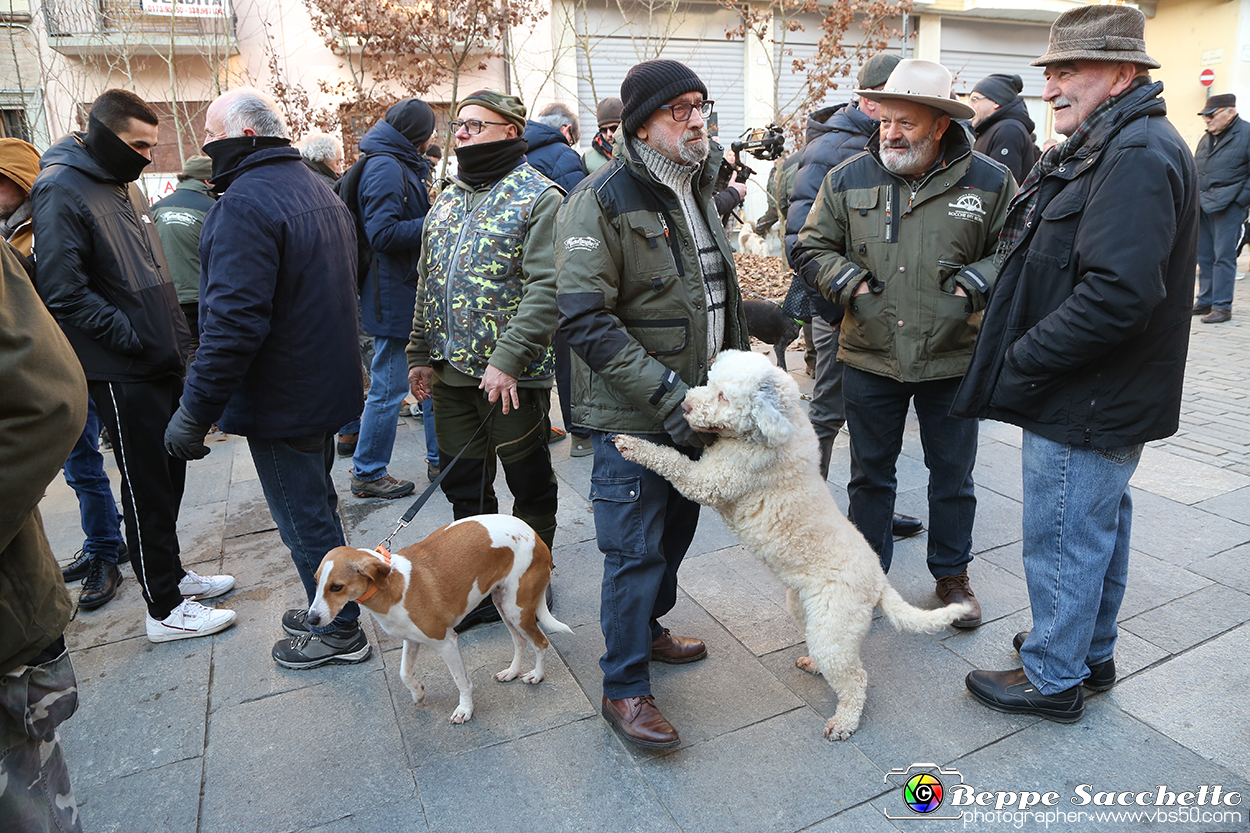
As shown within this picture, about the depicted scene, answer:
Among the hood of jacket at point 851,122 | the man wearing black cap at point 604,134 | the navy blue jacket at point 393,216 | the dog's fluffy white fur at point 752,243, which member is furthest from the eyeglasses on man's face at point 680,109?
the dog's fluffy white fur at point 752,243

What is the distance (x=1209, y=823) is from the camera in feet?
7.56

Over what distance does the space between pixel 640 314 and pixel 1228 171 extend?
9641mm

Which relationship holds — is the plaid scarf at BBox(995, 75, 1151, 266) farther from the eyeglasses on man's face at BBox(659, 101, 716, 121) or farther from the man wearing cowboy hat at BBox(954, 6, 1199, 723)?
the eyeglasses on man's face at BBox(659, 101, 716, 121)

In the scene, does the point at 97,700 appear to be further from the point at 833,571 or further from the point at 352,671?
the point at 833,571

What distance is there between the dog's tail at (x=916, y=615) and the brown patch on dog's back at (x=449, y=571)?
4.69 ft

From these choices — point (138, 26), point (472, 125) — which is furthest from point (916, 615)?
point (138, 26)

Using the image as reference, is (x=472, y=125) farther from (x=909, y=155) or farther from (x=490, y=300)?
(x=909, y=155)

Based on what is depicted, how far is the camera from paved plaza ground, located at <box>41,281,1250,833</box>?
2467 mm

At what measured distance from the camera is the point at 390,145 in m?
5.14

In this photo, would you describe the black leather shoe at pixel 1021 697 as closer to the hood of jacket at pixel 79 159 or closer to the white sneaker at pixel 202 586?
the white sneaker at pixel 202 586

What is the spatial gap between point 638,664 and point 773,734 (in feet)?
1.81

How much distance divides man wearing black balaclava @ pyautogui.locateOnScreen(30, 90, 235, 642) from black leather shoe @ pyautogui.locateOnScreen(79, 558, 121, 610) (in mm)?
603

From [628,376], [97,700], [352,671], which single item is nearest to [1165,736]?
[628,376]

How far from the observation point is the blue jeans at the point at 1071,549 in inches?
103
